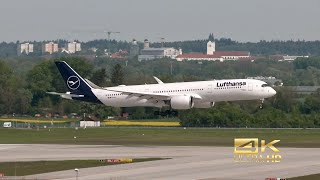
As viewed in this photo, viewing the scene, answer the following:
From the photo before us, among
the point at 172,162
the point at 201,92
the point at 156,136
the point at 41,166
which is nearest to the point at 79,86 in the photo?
the point at 156,136

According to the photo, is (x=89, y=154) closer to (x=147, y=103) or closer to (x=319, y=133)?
(x=147, y=103)

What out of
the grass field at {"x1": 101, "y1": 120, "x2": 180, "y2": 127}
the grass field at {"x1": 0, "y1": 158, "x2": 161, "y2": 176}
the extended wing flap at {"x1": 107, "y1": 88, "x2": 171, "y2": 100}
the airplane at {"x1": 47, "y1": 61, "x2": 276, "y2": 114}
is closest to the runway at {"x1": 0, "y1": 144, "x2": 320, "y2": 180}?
the grass field at {"x1": 0, "y1": 158, "x2": 161, "y2": 176}

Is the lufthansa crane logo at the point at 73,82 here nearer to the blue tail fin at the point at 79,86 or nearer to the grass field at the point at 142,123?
the blue tail fin at the point at 79,86

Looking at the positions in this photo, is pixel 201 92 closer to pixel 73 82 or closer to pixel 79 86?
pixel 79 86

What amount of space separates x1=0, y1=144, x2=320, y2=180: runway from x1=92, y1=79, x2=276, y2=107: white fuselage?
8.55 metres

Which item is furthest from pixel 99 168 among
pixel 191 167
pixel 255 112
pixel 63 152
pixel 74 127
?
pixel 255 112

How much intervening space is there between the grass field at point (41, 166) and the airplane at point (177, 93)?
2306 centimetres

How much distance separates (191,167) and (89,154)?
54.7 ft

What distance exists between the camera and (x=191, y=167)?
101250mm

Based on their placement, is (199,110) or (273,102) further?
(273,102)

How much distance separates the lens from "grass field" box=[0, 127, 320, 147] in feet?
437

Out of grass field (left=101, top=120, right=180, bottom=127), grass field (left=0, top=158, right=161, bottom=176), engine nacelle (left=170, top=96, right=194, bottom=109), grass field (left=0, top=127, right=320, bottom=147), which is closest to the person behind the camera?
grass field (left=0, top=158, right=161, bottom=176)

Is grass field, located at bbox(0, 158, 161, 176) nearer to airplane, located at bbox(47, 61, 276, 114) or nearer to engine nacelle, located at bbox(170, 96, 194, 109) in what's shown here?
airplane, located at bbox(47, 61, 276, 114)

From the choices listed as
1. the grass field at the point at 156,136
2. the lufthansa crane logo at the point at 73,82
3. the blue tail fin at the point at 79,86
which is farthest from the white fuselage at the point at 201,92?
the grass field at the point at 156,136
